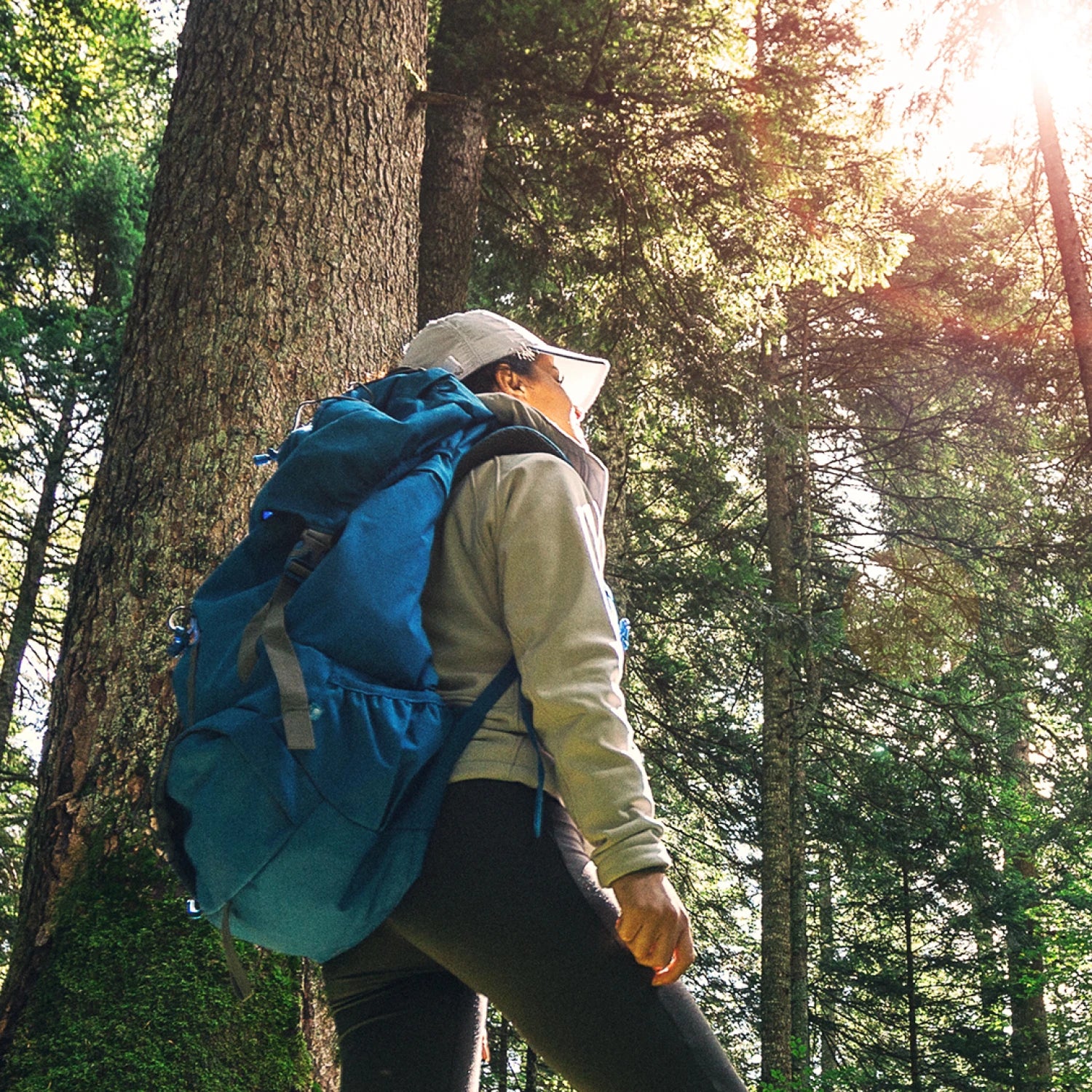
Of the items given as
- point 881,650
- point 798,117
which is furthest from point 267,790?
point 881,650

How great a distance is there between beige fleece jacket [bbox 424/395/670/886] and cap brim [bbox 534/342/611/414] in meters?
0.60

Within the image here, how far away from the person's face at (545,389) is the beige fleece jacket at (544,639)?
1.17ft

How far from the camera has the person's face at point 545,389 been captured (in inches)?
84.7

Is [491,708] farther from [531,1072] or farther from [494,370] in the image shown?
[531,1072]

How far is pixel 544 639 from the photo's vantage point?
1523mm

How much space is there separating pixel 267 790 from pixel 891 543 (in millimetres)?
12590

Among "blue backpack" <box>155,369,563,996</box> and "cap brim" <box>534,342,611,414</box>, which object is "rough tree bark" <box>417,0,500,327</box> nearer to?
"cap brim" <box>534,342,611,414</box>

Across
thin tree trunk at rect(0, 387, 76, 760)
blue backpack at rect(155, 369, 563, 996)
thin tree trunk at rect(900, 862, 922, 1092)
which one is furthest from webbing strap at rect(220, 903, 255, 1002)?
thin tree trunk at rect(900, 862, 922, 1092)

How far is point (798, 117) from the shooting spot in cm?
606

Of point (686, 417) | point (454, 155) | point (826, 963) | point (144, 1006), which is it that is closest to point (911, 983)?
point (826, 963)

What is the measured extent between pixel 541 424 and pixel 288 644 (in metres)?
0.64

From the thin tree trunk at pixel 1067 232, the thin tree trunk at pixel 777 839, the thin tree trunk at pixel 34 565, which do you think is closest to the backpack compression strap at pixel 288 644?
the thin tree trunk at pixel 1067 232

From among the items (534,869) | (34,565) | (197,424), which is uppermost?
(34,565)

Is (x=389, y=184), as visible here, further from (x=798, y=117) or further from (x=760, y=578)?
(x=760, y=578)
